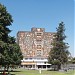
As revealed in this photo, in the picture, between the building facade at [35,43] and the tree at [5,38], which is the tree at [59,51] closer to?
the tree at [5,38]

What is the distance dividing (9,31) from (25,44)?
126337 millimetres

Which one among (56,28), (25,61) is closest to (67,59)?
(56,28)

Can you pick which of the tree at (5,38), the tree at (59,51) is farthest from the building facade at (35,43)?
the tree at (5,38)

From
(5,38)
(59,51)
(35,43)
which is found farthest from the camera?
(35,43)

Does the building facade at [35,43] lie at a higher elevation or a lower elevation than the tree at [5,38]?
higher

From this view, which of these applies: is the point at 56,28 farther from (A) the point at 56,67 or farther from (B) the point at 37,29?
(B) the point at 37,29

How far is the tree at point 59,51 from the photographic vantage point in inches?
4043

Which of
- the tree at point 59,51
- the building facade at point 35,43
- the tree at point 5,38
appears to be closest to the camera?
the tree at point 5,38

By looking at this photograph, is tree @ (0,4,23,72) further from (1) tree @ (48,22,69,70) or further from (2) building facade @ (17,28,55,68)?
(2) building facade @ (17,28,55,68)

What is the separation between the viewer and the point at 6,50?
46188 mm

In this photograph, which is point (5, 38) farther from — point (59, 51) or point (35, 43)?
point (35, 43)

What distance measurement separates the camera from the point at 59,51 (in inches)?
4099

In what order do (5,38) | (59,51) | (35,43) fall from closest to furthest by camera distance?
1. (5,38)
2. (59,51)
3. (35,43)

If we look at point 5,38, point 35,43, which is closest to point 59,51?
point 5,38
